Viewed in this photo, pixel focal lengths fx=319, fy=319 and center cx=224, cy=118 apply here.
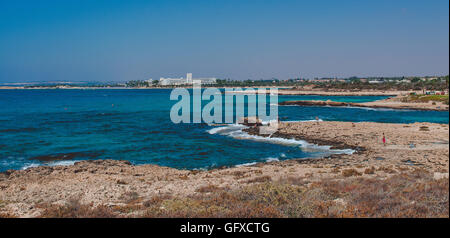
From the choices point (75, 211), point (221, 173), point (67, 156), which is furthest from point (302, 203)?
point (67, 156)

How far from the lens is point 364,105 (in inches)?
2945

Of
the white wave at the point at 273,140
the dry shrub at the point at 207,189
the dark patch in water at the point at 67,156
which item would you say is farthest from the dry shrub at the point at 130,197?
the white wave at the point at 273,140

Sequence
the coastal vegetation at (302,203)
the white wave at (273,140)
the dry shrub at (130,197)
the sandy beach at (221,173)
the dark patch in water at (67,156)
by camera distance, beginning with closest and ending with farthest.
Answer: the coastal vegetation at (302,203), the dry shrub at (130,197), the sandy beach at (221,173), the dark patch in water at (67,156), the white wave at (273,140)

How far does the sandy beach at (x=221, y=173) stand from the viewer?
1155 centimetres

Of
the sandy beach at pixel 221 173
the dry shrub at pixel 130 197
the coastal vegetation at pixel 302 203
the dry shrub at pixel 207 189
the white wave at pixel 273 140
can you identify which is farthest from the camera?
the white wave at pixel 273 140

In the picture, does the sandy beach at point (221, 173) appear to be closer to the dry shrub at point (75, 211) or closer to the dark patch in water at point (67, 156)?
the dry shrub at point (75, 211)

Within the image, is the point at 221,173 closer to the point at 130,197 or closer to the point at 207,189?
the point at 207,189

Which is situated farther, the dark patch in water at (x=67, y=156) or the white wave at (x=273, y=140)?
the white wave at (x=273, y=140)

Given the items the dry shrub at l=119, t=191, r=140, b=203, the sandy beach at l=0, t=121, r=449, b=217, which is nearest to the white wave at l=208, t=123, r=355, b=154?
the sandy beach at l=0, t=121, r=449, b=217

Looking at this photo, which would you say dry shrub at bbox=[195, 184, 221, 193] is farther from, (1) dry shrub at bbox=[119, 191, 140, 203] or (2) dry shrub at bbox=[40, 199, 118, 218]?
(2) dry shrub at bbox=[40, 199, 118, 218]

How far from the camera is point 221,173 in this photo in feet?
57.6

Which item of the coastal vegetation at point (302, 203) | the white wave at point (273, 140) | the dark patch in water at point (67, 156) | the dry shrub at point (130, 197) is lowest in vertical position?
the dark patch in water at point (67, 156)

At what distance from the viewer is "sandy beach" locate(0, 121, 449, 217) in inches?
455
